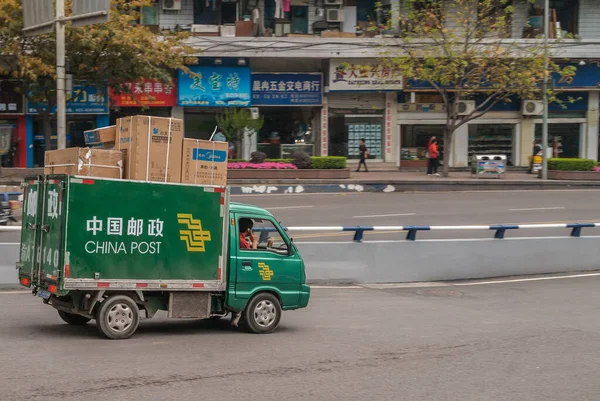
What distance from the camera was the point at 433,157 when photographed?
36.2 m

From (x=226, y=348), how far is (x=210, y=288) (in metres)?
1.04

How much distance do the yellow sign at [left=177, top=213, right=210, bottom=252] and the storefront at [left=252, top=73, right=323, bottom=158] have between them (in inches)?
1107

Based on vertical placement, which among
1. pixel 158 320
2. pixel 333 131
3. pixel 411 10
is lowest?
pixel 158 320

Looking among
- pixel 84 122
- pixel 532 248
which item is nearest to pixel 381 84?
pixel 84 122

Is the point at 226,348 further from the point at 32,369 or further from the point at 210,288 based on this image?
the point at 32,369

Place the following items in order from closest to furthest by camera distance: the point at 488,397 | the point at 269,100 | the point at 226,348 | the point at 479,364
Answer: the point at 488,397 < the point at 479,364 < the point at 226,348 < the point at 269,100

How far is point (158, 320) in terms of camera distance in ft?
39.7

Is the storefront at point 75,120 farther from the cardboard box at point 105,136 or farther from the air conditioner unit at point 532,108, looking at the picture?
the cardboard box at point 105,136

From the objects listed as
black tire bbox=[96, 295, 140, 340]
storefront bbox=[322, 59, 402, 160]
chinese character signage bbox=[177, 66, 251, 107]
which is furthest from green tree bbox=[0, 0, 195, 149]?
black tire bbox=[96, 295, 140, 340]

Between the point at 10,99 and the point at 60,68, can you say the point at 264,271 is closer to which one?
the point at 60,68

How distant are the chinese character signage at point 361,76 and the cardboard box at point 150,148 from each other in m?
27.8

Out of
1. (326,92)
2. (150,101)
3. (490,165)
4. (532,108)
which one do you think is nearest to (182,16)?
(150,101)

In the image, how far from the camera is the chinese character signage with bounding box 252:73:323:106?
126ft

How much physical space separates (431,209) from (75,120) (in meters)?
18.0
